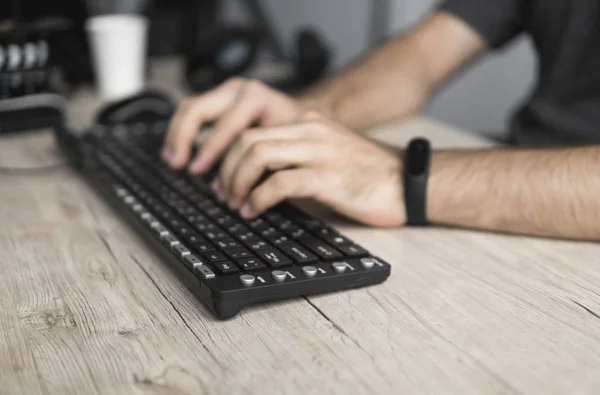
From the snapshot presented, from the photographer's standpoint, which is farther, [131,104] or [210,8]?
[210,8]

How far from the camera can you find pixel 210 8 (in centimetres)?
161

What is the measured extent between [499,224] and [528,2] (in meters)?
0.62

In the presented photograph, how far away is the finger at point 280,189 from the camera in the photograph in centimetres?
69

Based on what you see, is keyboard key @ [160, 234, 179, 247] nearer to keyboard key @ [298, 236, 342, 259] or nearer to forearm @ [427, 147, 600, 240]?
keyboard key @ [298, 236, 342, 259]

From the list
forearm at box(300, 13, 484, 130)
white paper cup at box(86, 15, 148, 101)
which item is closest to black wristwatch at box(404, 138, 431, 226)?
forearm at box(300, 13, 484, 130)

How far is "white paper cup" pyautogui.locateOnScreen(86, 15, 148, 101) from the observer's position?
131cm

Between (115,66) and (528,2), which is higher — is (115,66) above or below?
below

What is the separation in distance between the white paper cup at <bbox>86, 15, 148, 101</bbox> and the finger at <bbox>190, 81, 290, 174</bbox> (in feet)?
1.49

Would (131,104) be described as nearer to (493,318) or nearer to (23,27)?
(23,27)

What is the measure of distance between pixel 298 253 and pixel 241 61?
876mm

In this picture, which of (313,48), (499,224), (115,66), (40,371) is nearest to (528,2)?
(313,48)

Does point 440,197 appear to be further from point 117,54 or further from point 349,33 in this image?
point 349,33

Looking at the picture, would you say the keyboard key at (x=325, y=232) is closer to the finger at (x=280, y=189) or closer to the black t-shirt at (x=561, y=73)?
the finger at (x=280, y=189)

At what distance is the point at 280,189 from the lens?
0.70 m
